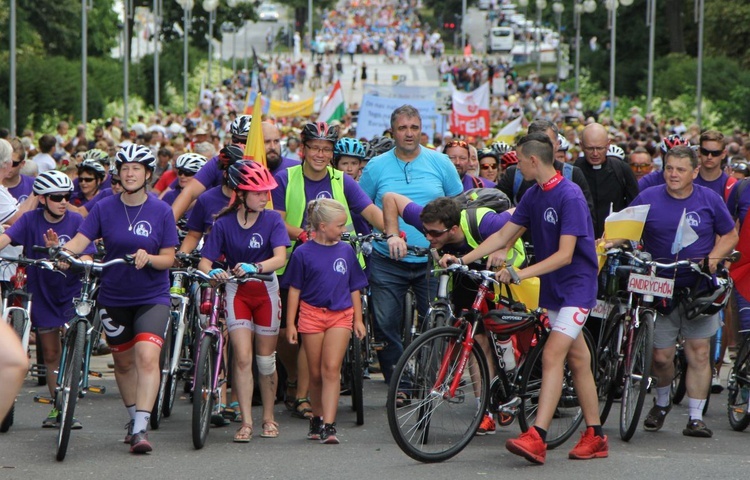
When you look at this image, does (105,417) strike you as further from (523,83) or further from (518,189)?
(523,83)

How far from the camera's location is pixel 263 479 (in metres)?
7.87

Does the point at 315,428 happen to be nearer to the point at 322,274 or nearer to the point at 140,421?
the point at 322,274

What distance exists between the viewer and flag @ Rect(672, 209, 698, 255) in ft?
30.6

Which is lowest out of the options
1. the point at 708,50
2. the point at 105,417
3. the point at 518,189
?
the point at 105,417

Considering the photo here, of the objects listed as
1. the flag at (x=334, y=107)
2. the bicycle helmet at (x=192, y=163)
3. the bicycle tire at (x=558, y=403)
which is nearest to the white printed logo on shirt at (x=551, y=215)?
the bicycle tire at (x=558, y=403)

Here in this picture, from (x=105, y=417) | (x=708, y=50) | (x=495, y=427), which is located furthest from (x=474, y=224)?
(x=708, y=50)

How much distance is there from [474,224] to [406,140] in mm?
1700

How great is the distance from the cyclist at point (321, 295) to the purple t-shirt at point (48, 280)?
1928mm

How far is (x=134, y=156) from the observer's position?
875 centimetres

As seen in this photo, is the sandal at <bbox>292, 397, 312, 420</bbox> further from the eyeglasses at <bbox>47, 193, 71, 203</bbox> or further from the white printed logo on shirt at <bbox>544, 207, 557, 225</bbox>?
the white printed logo on shirt at <bbox>544, 207, 557, 225</bbox>

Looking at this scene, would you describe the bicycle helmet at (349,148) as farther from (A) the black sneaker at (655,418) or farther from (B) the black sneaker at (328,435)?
(A) the black sneaker at (655,418)

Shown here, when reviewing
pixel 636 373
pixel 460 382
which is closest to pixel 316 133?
pixel 460 382

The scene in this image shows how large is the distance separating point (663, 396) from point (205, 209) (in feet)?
11.2

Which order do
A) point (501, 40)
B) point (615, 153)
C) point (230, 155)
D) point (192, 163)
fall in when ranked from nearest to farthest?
point (230, 155) → point (192, 163) → point (615, 153) → point (501, 40)
